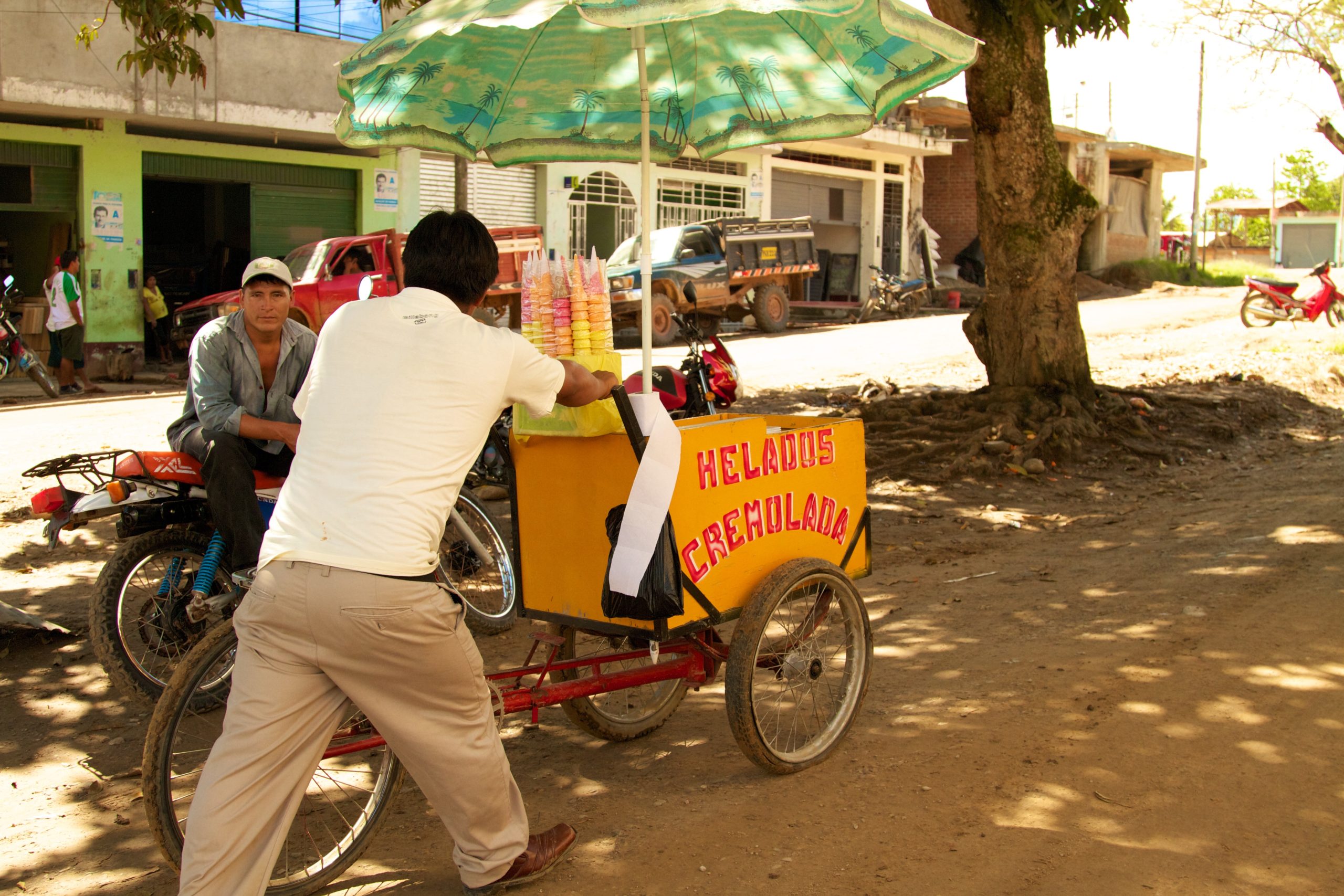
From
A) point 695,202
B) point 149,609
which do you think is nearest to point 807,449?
point 149,609

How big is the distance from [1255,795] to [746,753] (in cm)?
152

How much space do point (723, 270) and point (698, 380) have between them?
549 inches

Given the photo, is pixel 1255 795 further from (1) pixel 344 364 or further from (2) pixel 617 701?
(1) pixel 344 364

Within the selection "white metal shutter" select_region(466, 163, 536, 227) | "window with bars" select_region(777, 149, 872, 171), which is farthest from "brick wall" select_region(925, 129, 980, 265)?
"white metal shutter" select_region(466, 163, 536, 227)

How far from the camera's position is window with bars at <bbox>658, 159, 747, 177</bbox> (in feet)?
80.4

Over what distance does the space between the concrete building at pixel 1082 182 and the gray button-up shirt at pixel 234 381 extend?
28.5 meters

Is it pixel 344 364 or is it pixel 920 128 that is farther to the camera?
pixel 920 128

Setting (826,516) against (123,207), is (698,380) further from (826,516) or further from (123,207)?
(123,207)

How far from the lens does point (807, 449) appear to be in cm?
371

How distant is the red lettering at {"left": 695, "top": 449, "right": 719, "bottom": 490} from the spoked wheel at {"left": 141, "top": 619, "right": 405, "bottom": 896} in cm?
117

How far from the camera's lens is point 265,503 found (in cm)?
433

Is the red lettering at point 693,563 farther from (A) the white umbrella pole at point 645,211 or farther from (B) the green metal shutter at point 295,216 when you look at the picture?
(B) the green metal shutter at point 295,216

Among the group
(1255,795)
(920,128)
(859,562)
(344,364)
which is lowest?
(1255,795)

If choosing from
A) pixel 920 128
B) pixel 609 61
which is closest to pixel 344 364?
pixel 609 61
